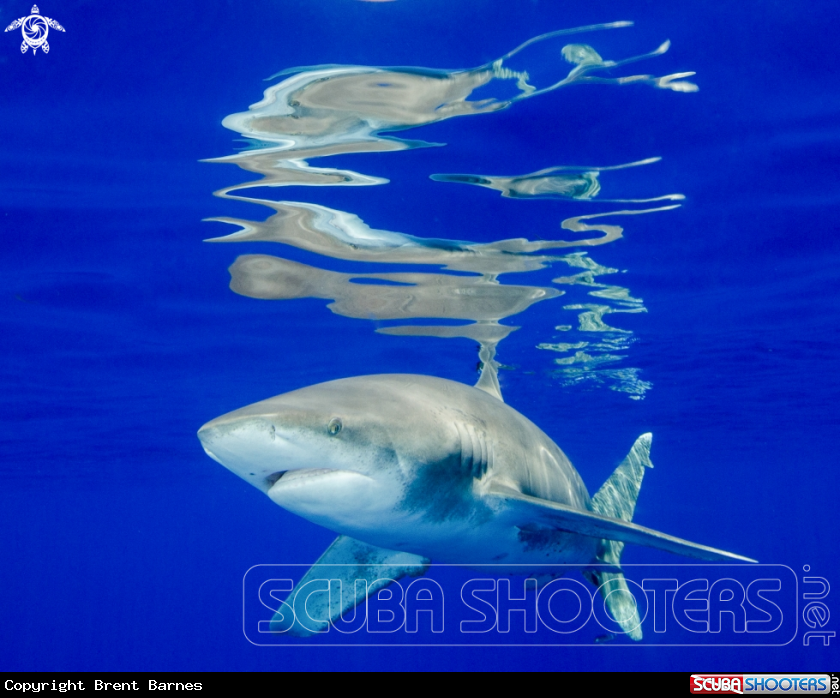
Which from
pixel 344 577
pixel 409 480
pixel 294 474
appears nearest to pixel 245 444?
pixel 294 474

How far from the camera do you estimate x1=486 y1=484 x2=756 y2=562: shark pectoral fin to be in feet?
14.6

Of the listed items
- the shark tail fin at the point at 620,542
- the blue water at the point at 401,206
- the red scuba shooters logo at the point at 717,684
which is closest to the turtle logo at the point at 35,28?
the blue water at the point at 401,206

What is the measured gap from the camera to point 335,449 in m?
3.87

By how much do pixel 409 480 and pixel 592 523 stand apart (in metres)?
1.58

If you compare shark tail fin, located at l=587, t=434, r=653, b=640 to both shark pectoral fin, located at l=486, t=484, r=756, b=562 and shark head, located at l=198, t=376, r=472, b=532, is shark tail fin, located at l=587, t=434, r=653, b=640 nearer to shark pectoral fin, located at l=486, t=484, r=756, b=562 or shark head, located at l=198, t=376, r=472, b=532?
shark pectoral fin, located at l=486, t=484, r=756, b=562

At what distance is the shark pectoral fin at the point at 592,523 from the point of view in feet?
14.6

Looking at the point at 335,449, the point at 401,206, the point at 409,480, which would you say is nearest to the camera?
the point at 335,449

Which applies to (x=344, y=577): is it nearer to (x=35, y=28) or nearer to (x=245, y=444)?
(x=245, y=444)

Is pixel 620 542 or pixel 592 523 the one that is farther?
pixel 620 542

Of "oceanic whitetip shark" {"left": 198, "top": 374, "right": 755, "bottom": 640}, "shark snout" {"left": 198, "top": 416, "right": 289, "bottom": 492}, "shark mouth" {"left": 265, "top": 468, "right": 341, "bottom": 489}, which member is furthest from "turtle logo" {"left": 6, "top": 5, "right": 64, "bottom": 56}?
"shark mouth" {"left": 265, "top": 468, "right": 341, "bottom": 489}

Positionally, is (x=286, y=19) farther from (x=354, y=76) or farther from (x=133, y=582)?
(x=133, y=582)

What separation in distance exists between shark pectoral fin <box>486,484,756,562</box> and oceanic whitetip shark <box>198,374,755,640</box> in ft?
0.05

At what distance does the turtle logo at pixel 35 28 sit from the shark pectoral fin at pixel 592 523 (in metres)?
6.23

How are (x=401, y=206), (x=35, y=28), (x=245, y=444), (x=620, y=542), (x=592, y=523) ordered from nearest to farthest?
(x=245, y=444)
(x=592, y=523)
(x=35, y=28)
(x=620, y=542)
(x=401, y=206)
